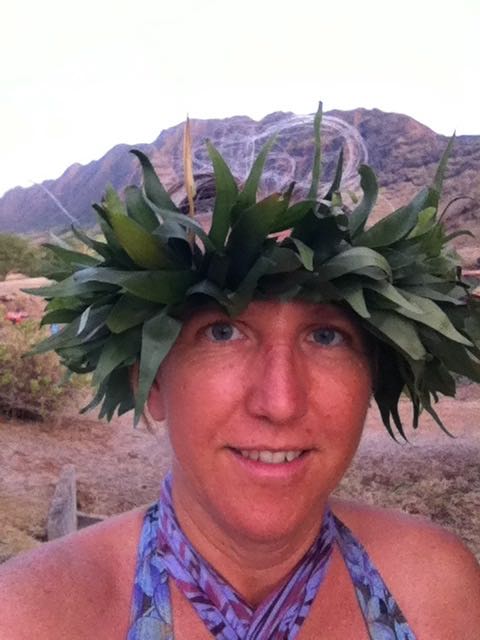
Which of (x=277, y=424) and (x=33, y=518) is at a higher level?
(x=277, y=424)

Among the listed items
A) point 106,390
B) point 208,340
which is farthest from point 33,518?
point 208,340

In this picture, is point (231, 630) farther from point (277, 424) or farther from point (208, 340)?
Result: point (208, 340)

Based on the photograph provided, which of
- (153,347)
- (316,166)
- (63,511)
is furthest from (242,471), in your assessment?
(63,511)

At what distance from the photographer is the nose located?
3.85 feet

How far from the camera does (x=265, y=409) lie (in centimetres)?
118

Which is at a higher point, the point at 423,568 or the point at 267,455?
the point at 267,455

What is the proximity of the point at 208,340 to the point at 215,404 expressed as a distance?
0.13 m

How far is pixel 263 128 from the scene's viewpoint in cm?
198

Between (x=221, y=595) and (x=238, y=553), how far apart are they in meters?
0.08

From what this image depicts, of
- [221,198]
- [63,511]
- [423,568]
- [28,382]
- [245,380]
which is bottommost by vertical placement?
[28,382]

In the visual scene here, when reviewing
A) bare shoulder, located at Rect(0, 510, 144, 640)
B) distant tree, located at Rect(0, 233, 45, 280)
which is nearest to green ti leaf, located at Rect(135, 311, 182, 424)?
bare shoulder, located at Rect(0, 510, 144, 640)

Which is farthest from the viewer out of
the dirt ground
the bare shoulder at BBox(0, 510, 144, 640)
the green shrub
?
the green shrub

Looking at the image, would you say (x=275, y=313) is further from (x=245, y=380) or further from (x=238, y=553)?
(x=238, y=553)

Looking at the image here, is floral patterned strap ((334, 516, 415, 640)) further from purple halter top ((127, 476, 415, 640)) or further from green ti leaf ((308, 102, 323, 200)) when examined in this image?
green ti leaf ((308, 102, 323, 200))
